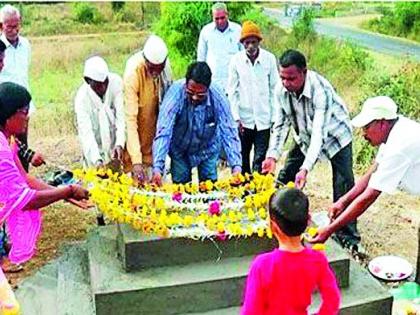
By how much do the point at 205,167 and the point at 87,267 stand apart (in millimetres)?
1183

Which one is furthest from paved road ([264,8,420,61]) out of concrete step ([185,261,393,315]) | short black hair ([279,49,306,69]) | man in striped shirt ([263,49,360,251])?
concrete step ([185,261,393,315])

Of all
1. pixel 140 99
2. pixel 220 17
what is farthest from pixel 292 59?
pixel 220 17

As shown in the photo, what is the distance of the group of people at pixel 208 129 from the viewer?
3.83m

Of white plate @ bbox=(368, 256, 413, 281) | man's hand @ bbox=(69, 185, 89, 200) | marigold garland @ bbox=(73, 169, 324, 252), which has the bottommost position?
white plate @ bbox=(368, 256, 413, 281)

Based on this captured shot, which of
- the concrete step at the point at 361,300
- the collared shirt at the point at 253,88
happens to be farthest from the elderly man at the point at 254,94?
the concrete step at the point at 361,300

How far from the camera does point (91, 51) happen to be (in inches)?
651

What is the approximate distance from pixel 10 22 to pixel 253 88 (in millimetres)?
2376

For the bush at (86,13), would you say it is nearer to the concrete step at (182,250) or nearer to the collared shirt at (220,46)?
the collared shirt at (220,46)

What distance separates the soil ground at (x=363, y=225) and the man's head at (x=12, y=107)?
1751 mm

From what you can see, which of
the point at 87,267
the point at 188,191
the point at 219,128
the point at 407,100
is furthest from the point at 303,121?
the point at 407,100

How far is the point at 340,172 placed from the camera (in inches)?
209

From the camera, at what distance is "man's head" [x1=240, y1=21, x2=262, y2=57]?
5.86m

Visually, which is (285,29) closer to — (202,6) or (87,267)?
(202,6)

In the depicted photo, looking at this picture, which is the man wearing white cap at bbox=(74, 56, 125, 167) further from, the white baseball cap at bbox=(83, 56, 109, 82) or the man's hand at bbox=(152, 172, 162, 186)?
the man's hand at bbox=(152, 172, 162, 186)
